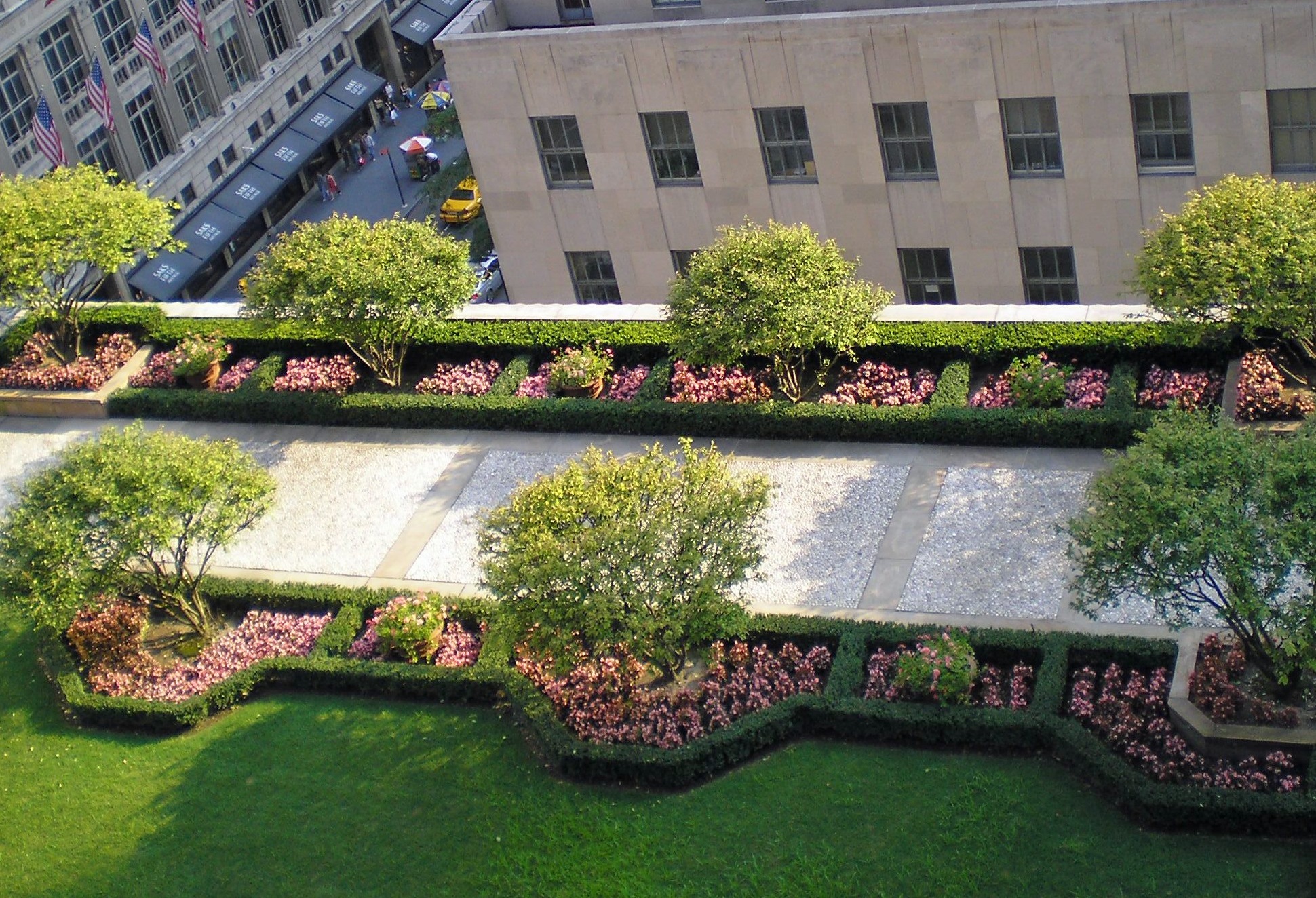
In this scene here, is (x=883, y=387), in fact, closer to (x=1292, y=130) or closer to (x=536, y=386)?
(x=536, y=386)

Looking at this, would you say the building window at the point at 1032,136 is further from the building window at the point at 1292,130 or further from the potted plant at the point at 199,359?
the potted plant at the point at 199,359

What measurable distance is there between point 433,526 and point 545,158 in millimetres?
12305

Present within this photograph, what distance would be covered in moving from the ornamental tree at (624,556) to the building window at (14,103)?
39061mm

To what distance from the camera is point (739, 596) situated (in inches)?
1097

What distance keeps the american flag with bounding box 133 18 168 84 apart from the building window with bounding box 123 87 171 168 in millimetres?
1053

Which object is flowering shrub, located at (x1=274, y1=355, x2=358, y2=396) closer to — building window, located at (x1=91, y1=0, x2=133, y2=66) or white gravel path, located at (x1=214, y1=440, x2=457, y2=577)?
white gravel path, located at (x1=214, y1=440, x2=457, y2=577)

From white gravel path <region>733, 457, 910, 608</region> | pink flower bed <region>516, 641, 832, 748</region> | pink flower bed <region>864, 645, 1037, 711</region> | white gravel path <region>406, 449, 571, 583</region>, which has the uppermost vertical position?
white gravel path <region>406, 449, 571, 583</region>

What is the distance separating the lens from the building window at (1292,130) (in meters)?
34.9

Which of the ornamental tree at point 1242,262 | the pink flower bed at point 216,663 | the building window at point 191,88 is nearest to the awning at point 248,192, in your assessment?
the building window at point 191,88

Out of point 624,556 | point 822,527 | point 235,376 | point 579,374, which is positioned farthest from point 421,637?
point 235,376

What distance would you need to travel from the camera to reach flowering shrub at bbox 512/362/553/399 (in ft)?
119

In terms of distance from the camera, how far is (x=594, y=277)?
144 feet

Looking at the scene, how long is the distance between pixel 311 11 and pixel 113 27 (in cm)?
1414

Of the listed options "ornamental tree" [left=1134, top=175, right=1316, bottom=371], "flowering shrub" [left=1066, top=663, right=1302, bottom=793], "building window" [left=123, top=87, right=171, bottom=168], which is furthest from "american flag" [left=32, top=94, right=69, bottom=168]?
"flowering shrub" [left=1066, top=663, right=1302, bottom=793]
